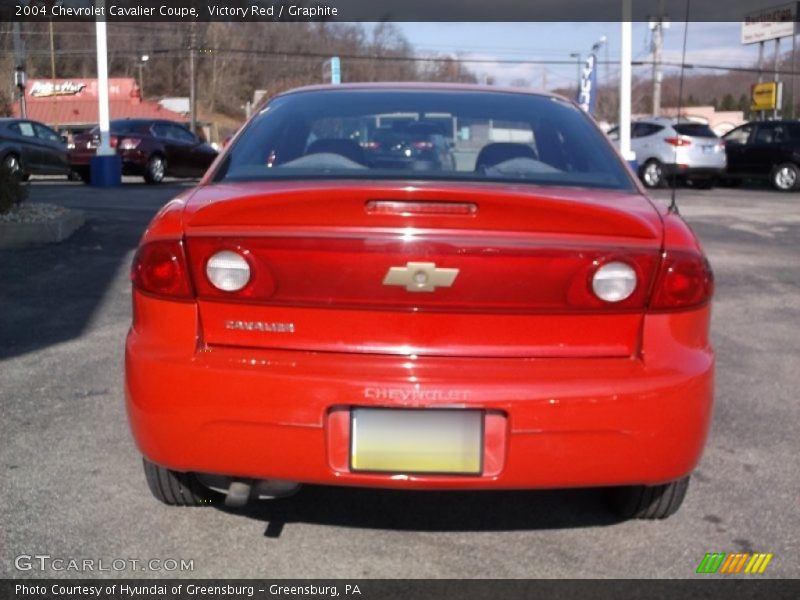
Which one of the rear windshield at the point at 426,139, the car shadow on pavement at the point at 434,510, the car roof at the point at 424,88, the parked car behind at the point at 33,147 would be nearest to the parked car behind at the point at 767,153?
the parked car behind at the point at 33,147

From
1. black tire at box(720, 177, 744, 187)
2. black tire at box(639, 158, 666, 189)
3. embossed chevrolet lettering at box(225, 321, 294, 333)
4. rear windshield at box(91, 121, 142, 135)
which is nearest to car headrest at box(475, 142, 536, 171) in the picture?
embossed chevrolet lettering at box(225, 321, 294, 333)

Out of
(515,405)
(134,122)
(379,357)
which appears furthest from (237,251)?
(134,122)

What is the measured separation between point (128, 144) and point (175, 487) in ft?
55.4

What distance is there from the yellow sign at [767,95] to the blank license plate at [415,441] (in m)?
38.0

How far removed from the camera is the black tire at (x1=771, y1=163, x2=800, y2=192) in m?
21.6

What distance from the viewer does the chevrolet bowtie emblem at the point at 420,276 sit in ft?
9.44

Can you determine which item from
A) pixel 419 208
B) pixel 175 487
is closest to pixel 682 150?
pixel 175 487

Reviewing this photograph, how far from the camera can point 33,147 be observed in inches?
766

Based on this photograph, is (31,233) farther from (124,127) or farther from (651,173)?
(651,173)

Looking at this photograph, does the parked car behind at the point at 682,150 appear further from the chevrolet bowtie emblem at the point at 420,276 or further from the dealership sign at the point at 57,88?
the dealership sign at the point at 57,88

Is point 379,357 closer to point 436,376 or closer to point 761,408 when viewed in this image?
point 436,376

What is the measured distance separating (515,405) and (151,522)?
146cm

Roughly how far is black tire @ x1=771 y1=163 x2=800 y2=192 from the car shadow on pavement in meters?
19.5
